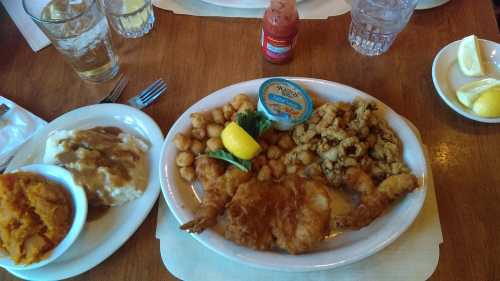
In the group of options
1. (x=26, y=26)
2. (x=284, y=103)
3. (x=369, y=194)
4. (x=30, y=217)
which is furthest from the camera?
A: (x=26, y=26)

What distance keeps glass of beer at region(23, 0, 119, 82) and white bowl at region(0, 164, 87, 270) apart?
0.49 m

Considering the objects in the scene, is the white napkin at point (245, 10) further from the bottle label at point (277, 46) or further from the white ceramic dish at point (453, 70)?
the white ceramic dish at point (453, 70)

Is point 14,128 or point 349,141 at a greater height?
point 349,141

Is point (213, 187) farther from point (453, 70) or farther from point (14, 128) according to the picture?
point (453, 70)

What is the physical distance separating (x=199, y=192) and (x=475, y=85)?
1.14 m

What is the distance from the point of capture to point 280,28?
138cm

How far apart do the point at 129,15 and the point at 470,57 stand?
142 cm

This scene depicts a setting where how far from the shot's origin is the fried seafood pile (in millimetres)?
1108

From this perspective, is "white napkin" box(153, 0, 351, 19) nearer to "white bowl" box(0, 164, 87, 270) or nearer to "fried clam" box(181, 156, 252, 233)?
"fried clam" box(181, 156, 252, 233)

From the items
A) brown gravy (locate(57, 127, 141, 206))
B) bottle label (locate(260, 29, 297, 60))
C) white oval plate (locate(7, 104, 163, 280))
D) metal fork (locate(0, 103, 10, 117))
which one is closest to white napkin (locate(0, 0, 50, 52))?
metal fork (locate(0, 103, 10, 117))

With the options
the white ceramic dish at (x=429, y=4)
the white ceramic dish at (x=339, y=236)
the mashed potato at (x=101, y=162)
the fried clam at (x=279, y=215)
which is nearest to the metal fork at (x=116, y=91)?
the mashed potato at (x=101, y=162)

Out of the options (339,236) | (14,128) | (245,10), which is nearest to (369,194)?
(339,236)

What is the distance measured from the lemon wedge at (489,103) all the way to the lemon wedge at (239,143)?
0.85 meters

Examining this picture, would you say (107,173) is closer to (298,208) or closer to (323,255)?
(298,208)
